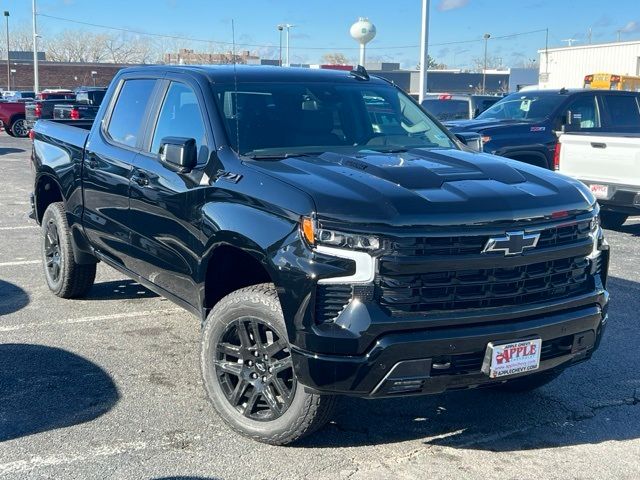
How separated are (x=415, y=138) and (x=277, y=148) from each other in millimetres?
1075

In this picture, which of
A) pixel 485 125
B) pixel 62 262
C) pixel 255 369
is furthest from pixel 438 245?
pixel 485 125

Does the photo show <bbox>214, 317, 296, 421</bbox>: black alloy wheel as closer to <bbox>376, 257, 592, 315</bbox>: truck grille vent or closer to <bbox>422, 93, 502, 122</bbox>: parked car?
<bbox>376, 257, 592, 315</bbox>: truck grille vent

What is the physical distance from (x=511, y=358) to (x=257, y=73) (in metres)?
2.54

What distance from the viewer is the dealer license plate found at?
3762 mm

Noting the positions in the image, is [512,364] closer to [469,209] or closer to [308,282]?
[469,209]

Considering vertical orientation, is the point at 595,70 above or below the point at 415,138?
above

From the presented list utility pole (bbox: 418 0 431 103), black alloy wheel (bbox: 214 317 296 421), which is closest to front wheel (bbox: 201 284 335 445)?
black alloy wheel (bbox: 214 317 296 421)

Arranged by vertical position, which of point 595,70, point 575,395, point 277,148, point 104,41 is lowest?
point 575,395

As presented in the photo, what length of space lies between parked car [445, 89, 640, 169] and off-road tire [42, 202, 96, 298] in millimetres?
6955

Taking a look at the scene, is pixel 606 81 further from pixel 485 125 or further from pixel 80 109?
pixel 80 109

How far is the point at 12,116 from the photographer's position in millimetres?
28578

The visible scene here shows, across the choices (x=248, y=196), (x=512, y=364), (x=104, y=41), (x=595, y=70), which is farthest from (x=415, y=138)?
(x=104, y=41)

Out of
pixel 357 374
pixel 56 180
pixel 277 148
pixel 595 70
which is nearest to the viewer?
pixel 357 374

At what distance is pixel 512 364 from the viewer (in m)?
3.84
